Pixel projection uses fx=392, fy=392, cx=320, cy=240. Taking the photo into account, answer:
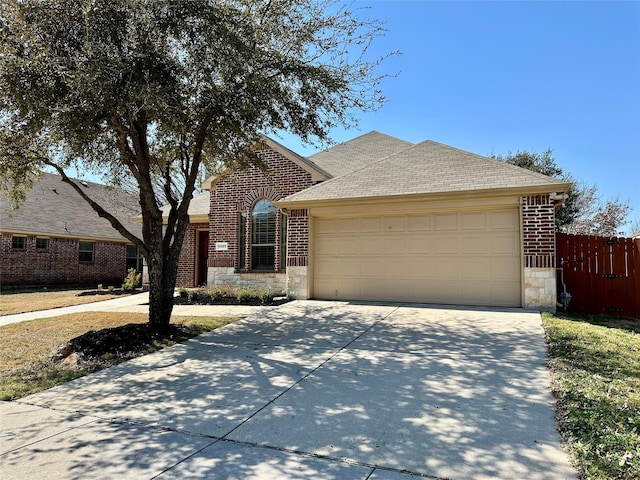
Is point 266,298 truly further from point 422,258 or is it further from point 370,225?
point 422,258

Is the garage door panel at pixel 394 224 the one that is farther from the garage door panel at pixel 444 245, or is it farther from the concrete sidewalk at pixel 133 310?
the concrete sidewalk at pixel 133 310

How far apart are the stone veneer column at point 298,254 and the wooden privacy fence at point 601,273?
650 cm

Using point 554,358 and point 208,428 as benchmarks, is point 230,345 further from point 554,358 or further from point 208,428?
point 554,358

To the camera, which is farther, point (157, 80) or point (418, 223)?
point (418, 223)

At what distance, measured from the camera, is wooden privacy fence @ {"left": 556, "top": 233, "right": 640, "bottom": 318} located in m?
9.27

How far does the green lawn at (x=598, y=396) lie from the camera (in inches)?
110

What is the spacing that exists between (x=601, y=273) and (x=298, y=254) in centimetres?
761

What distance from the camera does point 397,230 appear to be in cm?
1044

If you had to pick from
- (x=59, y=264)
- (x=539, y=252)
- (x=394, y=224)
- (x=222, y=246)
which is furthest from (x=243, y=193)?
(x=59, y=264)

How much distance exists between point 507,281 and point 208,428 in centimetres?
800

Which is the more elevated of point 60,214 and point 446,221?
point 60,214

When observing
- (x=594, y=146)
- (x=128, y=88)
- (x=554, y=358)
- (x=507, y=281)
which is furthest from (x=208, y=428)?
(x=594, y=146)

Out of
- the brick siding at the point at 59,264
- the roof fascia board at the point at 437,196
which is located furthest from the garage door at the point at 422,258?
the brick siding at the point at 59,264

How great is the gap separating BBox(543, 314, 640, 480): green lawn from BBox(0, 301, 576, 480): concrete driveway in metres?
0.18
